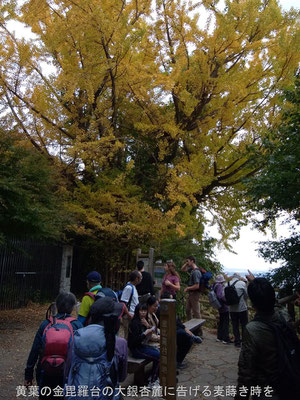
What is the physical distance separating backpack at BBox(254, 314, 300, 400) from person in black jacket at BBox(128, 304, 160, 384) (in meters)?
2.51

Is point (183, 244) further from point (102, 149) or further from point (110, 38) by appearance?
point (110, 38)

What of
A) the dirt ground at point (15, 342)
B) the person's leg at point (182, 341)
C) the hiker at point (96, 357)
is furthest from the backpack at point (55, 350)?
the person's leg at point (182, 341)

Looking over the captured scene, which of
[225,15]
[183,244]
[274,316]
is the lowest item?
[274,316]

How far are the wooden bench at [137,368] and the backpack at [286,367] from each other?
8.01 ft

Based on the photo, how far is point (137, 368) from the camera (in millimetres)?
4324

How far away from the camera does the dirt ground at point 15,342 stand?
4.70 metres

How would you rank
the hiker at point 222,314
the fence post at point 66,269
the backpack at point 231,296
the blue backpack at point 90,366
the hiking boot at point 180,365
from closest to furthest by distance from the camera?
the blue backpack at point 90,366 → the hiking boot at point 180,365 → the backpack at point 231,296 → the hiker at point 222,314 → the fence post at point 66,269

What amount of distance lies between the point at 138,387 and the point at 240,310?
3155 millimetres

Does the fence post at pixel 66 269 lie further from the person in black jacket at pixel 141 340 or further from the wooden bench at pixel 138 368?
the person in black jacket at pixel 141 340

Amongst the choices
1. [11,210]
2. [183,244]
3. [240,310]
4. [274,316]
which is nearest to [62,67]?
[11,210]

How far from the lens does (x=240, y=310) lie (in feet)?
22.5

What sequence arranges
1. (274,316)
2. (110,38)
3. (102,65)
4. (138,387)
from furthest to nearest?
(102,65), (110,38), (138,387), (274,316)

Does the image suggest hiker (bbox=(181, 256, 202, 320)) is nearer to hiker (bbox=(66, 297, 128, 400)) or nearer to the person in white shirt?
the person in white shirt

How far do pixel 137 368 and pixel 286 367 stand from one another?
2.59 metres
